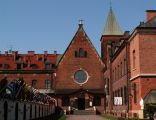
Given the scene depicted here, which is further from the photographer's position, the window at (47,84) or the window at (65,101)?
the window at (47,84)

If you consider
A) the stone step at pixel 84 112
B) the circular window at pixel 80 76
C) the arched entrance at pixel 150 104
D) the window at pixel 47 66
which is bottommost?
the stone step at pixel 84 112

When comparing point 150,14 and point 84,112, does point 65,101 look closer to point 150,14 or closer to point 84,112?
point 84,112

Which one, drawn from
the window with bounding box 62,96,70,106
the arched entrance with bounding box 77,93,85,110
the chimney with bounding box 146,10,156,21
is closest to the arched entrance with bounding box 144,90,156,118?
the chimney with bounding box 146,10,156,21

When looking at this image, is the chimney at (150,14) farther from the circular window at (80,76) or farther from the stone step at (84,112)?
the circular window at (80,76)

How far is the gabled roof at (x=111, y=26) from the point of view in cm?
8738

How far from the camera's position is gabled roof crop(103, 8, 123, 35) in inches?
3440

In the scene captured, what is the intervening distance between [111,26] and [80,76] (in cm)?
1435

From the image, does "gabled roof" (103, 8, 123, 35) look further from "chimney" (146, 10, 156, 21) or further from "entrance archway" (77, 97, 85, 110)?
"chimney" (146, 10, 156, 21)

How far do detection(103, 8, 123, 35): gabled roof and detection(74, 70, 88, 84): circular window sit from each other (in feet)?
→ 36.5

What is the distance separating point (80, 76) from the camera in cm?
8069

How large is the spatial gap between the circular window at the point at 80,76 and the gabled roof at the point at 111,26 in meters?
11.1

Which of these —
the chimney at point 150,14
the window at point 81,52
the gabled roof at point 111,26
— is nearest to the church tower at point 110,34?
the gabled roof at point 111,26

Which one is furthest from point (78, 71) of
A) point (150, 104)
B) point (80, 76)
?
point (150, 104)

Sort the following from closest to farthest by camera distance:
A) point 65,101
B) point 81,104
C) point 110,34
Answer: point 65,101 < point 81,104 < point 110,34
